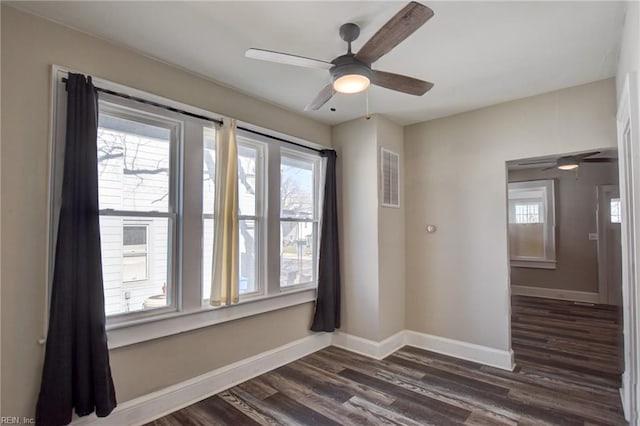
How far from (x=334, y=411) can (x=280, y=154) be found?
8.17ft

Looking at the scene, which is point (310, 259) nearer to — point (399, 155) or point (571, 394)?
point (399, 155)

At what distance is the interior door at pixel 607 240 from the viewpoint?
5.74 m

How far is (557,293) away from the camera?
20.8ft

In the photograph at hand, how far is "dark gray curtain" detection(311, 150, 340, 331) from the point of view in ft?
12.7

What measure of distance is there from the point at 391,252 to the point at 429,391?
1.49 m

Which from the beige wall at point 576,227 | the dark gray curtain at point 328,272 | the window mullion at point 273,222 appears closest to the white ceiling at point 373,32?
the window mullion at point 273,222

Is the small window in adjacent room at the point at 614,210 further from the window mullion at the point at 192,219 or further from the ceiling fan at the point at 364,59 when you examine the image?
the window mullion at the point at 192,219

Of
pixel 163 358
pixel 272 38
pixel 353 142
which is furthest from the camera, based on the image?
pixel 353 142

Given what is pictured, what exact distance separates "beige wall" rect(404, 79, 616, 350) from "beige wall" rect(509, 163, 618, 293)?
379 centimetres

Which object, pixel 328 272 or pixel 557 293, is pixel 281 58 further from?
pixel 557 293

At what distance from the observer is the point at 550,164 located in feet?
19.7

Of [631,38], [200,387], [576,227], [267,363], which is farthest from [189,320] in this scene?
[576,227]

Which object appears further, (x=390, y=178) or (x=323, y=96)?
(x=390, y=178)

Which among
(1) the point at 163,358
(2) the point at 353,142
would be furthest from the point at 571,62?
(1) the point at 163,358
